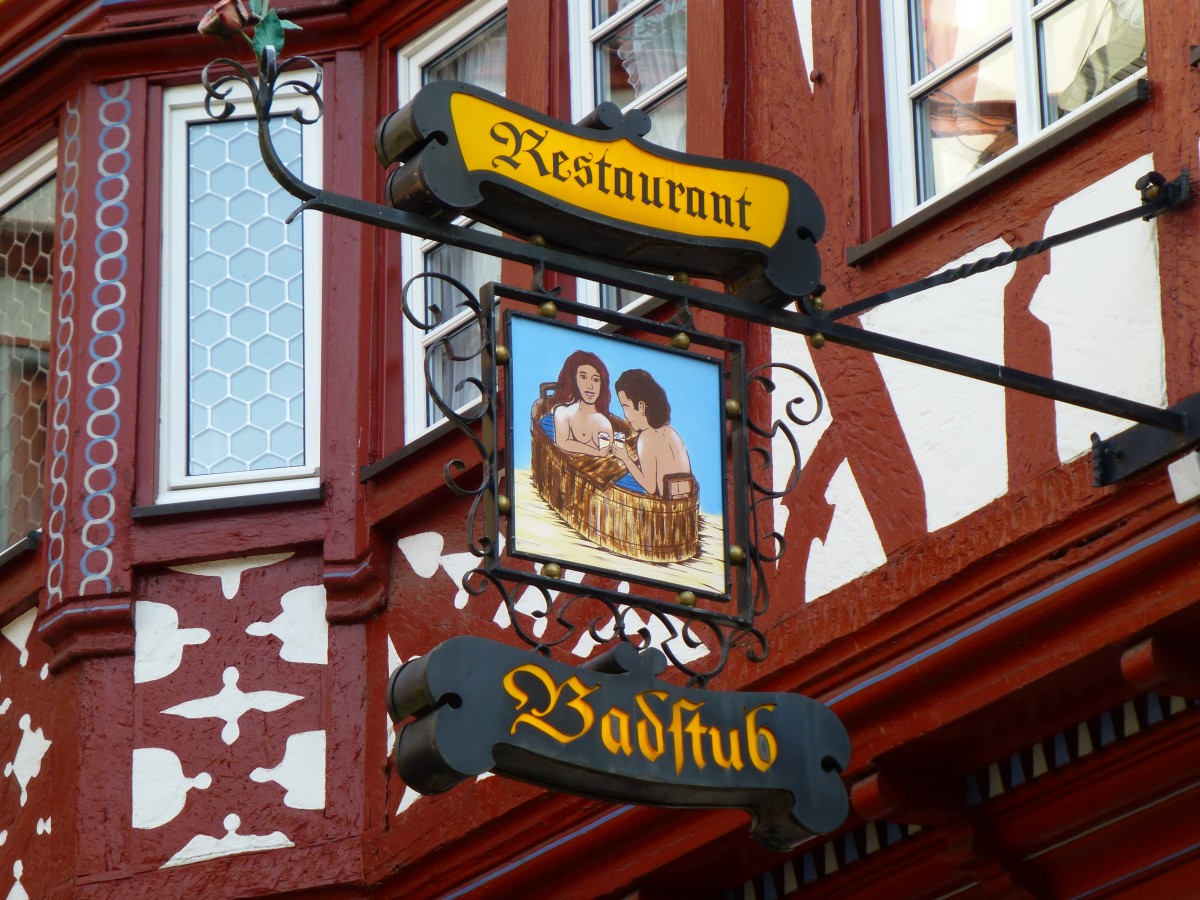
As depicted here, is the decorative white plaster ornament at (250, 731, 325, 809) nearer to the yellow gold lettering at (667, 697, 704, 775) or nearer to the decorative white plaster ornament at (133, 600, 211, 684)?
the decorative white plaster ornament at (133, 600, 211, 684)

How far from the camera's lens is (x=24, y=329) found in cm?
1110

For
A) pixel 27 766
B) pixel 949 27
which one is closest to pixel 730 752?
pixel 949 27

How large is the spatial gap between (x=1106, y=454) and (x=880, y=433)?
100cm

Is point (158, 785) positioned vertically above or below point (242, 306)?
below

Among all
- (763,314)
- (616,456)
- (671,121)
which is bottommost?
(616,456)

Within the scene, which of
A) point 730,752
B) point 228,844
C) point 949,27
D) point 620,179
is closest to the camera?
point 730,752

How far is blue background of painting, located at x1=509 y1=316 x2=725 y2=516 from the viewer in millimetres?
5930

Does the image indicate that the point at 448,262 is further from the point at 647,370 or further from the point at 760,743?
the point at 760,743

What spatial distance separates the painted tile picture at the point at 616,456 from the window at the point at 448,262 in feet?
11.2

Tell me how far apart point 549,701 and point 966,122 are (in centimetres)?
297

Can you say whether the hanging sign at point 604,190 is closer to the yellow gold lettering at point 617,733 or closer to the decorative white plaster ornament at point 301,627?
the yellow gold lettering at point 617,733

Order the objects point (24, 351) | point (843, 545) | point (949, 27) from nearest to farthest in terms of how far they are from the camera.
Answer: point (843, 545)
point (949, 27)
point (24, 351)

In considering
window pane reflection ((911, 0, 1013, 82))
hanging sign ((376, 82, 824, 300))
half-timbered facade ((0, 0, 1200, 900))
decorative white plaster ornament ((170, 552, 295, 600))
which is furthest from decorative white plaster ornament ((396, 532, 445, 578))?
hanging sign ((376, 82, 824, 300))

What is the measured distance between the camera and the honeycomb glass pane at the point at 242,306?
10.1 m
